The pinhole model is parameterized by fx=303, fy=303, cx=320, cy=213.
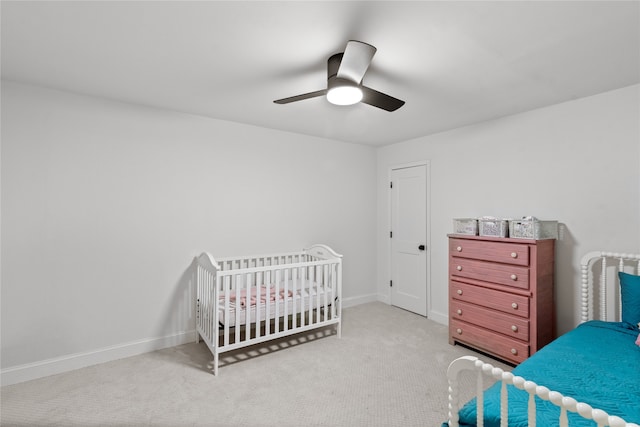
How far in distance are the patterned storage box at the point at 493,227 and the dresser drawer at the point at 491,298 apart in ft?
1.68

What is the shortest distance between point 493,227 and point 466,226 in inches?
10.6

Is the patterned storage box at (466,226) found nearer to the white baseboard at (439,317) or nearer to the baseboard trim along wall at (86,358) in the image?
the white baseboard at (439,317)

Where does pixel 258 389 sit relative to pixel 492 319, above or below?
below

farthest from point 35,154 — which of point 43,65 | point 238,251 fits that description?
point 238,251

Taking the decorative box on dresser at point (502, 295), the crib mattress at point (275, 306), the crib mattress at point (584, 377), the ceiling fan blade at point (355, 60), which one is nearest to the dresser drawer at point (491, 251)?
the decorative box on dresser at point (502, 295)

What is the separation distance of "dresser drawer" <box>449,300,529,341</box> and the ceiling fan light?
7.23 feet

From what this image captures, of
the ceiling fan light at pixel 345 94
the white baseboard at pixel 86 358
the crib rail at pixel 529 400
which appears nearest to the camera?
the crib rail at pixel 529 400

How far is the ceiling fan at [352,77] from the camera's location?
1.61 m

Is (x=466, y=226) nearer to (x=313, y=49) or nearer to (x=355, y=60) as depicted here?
(x=355, y=60)

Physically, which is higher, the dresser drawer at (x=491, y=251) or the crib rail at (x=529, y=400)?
the dresser drawer at (x=491, y=251)

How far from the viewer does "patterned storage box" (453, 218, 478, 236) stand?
2.94 m

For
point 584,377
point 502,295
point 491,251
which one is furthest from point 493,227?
point 584,377

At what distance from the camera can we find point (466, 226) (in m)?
3.02

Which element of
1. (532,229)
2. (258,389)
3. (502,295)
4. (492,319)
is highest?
(532,229)
